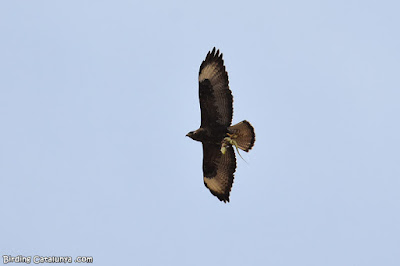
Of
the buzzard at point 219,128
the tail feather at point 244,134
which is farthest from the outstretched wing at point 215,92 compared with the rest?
the tail feather at point 244,134

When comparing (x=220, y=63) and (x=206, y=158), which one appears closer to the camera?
(x=220, y=63)

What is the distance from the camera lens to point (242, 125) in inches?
564

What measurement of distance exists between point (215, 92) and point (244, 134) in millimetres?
1218

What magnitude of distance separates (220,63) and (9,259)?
650 cm

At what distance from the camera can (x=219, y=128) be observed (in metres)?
14.3

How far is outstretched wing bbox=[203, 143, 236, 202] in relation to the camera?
49.3 feet

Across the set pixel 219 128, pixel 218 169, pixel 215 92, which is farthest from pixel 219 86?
pixel 218 169

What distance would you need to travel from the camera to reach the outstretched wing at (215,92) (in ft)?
45.9

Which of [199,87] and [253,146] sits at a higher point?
[199,87]

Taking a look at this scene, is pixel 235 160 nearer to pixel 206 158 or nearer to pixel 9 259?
pixel 206 158

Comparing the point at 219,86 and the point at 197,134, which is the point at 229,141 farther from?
the point at 219,86

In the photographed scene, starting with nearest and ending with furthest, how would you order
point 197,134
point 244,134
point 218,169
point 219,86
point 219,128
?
point 219,86 < point 219,128 < point 244,134 < point 197,134 < point 218,169

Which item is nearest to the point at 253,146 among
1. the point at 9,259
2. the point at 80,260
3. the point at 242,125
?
the point at 242,125

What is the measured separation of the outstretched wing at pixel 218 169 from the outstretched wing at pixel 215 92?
3.23 feet
